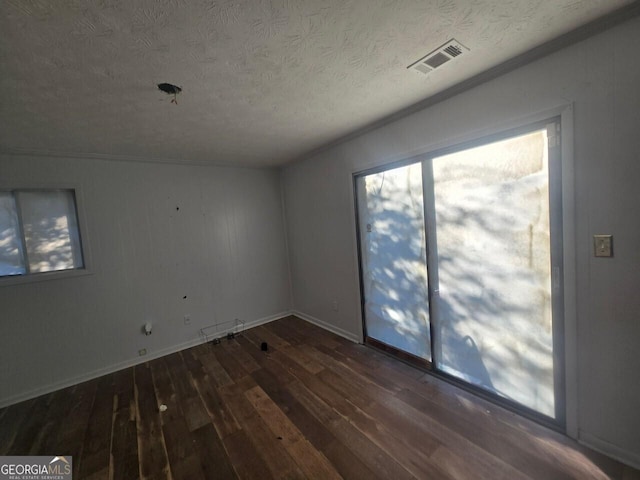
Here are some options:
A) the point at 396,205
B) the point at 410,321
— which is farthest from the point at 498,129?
the point at 410,321

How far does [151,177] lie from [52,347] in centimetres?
207

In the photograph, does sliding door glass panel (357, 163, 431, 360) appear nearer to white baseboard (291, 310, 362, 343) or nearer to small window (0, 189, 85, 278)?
white baseboard (291, 310, 362, 343)

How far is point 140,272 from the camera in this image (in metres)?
3.07

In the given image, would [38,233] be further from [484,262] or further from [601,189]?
[601,189]

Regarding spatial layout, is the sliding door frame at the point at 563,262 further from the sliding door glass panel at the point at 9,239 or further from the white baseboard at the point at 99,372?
the sliding door glass panel at the point at 9,239

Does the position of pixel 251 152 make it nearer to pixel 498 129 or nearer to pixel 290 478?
pixel 498 129

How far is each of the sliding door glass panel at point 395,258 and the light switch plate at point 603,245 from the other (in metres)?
1.09

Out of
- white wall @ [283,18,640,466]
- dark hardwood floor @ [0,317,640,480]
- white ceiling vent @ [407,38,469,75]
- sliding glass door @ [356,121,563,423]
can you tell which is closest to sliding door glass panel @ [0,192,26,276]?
dark hardwood floor @ [0,317,640,480]

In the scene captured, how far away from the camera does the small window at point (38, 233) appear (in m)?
2.46

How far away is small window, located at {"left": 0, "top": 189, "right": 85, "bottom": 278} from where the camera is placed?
2.46 metres

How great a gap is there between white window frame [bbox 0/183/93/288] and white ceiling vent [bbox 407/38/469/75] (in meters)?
3.43

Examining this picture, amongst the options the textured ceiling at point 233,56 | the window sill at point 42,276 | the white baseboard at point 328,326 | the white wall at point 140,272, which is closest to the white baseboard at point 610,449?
the white baseboard at point 328,326

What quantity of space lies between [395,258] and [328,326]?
1519 millimetres

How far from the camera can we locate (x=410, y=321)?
2553 mm
